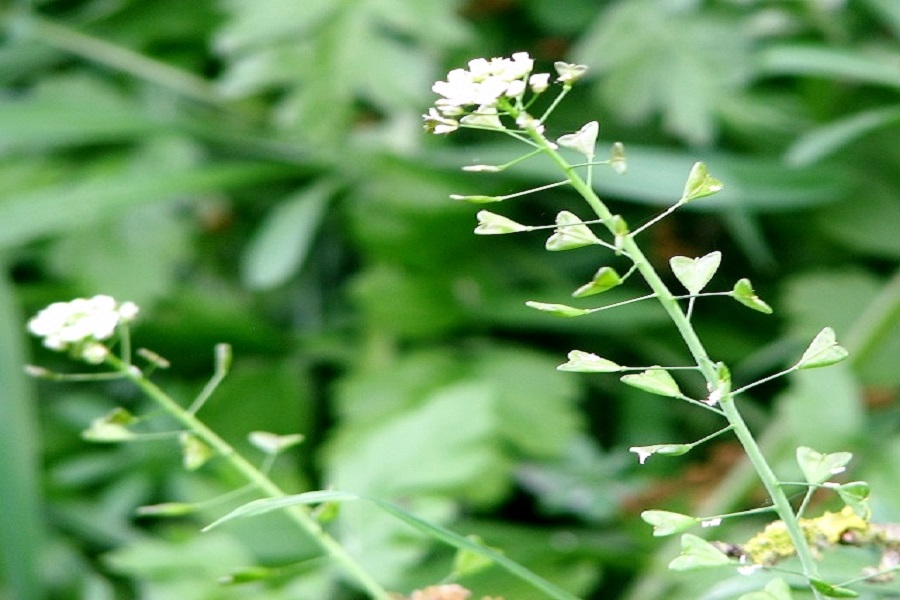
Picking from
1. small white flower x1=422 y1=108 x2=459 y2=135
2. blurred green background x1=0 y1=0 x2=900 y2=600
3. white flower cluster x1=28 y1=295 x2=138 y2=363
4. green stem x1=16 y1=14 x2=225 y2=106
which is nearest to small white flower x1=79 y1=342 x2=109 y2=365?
white flower cluster x1=28 y1=295 x2=138 y2=363

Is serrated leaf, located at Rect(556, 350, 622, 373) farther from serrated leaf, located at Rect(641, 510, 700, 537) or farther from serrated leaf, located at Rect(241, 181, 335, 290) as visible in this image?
serrated leaf, located at Rect(241, 181, 335, 290)

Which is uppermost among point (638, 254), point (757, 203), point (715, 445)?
point (757, 203)

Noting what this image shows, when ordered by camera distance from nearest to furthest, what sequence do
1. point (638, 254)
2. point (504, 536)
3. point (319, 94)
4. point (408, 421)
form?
point (638, 254), point (408, 421), point (504, 536), point (319, 94)

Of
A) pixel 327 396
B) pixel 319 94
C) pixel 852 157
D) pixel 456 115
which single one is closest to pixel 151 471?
pixel 327 396

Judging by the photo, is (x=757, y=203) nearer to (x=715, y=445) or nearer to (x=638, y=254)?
(x=715, y=445)

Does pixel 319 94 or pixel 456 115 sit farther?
pixel 319 94

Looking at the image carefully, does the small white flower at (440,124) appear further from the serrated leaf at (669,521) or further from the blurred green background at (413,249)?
the blurred green background at (413,249)

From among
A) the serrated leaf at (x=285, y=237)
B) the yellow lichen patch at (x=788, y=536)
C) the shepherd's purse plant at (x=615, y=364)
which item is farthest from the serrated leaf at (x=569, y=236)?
the serrated leaf at (x=285, y=237)
